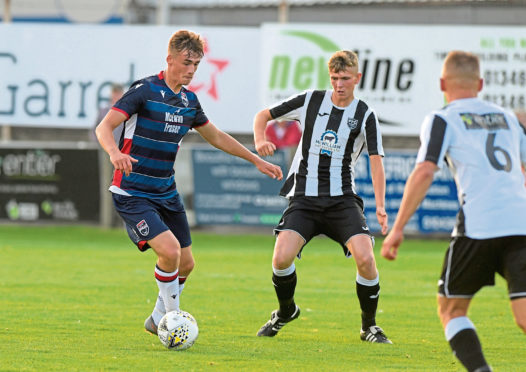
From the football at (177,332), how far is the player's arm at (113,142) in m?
1.07

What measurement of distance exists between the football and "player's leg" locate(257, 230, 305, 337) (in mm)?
906

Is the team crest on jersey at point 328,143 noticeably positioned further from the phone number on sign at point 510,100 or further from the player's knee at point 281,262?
the phone number on sign at point 510,100

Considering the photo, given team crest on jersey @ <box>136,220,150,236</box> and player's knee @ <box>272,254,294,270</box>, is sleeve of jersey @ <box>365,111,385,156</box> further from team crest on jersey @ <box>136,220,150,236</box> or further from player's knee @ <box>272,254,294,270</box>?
team crest on jersey @ <box>136,220,150,236</box>

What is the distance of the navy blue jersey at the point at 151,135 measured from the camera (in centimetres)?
762

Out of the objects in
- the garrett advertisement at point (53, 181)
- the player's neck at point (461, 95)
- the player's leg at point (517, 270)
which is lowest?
the garrett advertisement at point (53, 181)

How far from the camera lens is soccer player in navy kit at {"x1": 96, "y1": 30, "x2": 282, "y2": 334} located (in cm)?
750

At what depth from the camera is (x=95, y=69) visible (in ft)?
67.9

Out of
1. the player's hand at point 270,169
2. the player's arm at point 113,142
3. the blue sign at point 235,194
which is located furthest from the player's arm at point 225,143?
the blue sign at point 235,194

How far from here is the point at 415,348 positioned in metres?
7.71

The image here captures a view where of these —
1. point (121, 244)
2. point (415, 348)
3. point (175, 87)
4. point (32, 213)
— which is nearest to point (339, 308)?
point (415, 348)

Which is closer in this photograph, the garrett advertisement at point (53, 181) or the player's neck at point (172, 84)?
the player's neck at point (172, 84)

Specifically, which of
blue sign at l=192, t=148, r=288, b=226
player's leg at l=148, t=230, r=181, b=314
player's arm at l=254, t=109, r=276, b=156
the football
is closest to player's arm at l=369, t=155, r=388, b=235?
player's arm at l=254, t=109, r=276, b=156

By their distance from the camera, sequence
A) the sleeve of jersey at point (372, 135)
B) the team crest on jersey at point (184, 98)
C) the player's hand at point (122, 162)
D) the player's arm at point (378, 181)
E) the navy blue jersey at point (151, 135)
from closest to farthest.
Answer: the player's hand at point (122, 162) < the navy blue jersey at point (151, 135) < the team crest on jersey at point (184, 98) < the player's arm at point (378, 181) < the sleeve of jersey at point (372, 135)

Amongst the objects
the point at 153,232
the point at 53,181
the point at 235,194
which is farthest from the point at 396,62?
the point at 153,232
